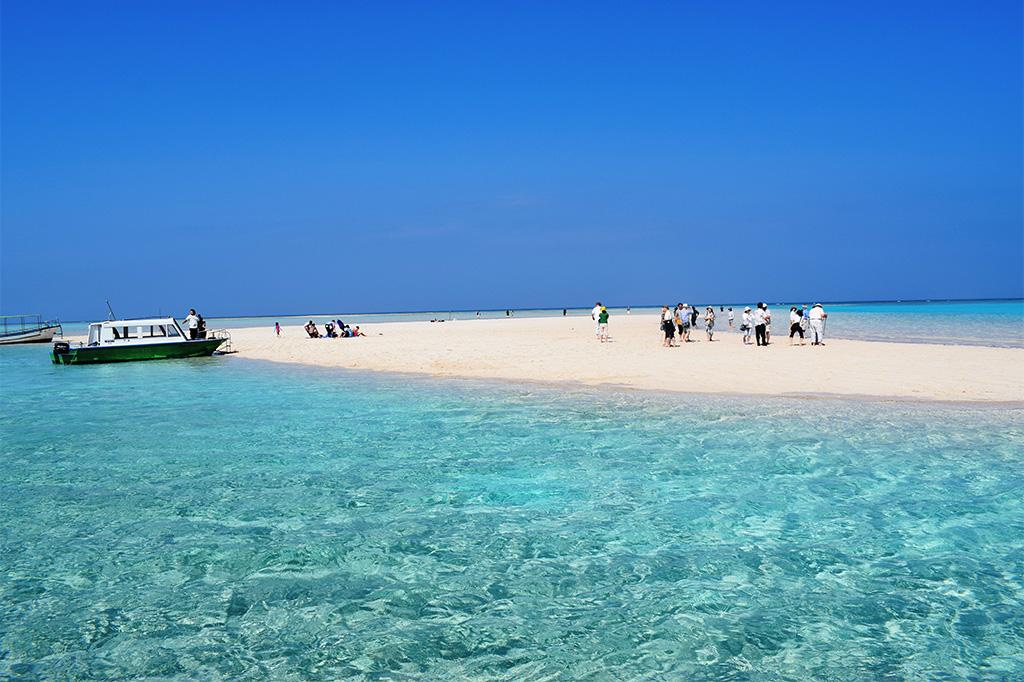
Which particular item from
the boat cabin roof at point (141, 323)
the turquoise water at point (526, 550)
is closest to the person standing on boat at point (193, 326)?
the boat cabin roof at point (141, 323)

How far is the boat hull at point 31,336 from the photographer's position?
55.6 m

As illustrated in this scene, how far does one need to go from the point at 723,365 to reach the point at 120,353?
91.7 ft

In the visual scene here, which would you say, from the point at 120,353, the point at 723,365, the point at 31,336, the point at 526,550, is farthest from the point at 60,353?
the point at 526,550

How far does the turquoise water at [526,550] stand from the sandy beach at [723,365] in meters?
4.25

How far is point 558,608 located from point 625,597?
0.65 meters

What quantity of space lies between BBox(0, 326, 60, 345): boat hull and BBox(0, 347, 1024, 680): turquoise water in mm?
48723

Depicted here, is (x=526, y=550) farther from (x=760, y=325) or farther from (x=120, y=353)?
(x=120, y=353)

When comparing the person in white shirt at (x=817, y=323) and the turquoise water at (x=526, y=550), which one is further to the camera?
the person in white shirt at (x=817, y=323)

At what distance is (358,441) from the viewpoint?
46.2ft

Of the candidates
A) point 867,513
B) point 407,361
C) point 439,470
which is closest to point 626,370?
point 407,361

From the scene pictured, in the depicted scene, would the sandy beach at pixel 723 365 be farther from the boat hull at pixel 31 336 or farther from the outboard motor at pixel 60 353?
the boat hull at pixel 31 336

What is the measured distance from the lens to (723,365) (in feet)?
81.4

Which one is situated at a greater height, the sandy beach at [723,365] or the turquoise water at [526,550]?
the sandy beach at [723,365]

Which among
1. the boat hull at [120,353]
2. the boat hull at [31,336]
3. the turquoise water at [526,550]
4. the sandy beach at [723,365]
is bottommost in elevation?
the turquoise water at [526,550]
